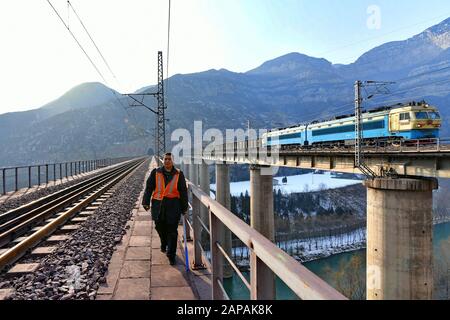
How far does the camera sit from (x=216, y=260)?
359cm

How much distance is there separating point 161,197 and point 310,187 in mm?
150449

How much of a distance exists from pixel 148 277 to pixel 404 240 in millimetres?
15670

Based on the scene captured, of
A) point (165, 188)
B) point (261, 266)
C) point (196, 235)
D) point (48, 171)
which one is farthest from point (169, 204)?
point (48, 171)

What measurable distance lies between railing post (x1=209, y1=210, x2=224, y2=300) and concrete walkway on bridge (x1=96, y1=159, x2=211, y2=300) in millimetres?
702

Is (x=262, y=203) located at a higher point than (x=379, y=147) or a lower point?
lower

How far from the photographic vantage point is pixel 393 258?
55.1 ft

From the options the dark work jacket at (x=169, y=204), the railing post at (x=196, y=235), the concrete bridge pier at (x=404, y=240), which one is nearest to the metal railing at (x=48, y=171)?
the dark work jacket at (x=169, y=204)

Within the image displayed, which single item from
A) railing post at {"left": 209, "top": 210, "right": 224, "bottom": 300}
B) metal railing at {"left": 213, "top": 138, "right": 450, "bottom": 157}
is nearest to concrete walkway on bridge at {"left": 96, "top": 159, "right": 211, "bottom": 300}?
railing post at {"left": 209, "top": 210, "right": 224, "bottom": 300}

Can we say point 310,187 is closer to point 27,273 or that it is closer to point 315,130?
point 315,130

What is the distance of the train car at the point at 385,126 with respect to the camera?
21000 mm

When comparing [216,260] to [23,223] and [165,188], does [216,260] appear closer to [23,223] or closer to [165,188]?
[165,188]

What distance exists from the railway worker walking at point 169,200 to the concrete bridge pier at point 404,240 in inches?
575

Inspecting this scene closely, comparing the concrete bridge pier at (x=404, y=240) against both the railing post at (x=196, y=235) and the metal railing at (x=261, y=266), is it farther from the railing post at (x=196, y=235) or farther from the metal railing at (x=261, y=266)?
the metal railing at (x=261, y=266)
